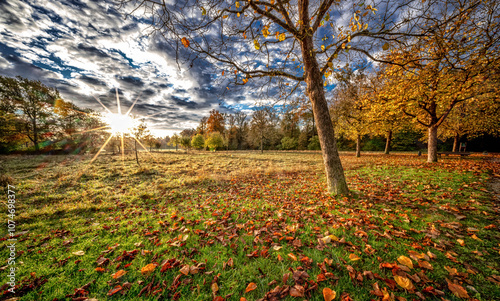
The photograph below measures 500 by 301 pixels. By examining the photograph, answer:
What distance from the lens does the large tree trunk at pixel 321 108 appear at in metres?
4.83

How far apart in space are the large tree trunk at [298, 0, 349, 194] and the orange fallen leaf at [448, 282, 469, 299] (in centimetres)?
342

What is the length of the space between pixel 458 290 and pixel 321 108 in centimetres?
446

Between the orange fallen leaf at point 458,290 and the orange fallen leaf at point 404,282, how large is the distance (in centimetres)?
44

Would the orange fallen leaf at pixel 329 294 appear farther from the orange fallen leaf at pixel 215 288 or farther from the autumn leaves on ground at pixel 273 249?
the orange fallen leaf at pixel 215 288

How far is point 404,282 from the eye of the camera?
1.98m

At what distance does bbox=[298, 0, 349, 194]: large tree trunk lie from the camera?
4832 mm

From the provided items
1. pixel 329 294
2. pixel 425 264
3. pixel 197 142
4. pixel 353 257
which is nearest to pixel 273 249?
pixel 329 294

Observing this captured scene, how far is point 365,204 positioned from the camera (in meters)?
4.54

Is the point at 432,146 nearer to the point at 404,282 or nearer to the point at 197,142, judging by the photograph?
the point at 404,282

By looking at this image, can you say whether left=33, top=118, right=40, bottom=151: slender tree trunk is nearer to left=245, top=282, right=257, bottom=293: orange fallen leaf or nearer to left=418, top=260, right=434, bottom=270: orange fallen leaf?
left=245, top=282, right=257, bottom=293: orange fallen leaf

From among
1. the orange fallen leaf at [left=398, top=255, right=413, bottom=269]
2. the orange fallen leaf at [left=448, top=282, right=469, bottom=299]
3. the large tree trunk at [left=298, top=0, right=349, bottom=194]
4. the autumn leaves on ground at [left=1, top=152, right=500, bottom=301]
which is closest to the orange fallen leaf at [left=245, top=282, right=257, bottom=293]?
the autumn leaves on ground at [left=1, top=152, right=500, bottom=301]

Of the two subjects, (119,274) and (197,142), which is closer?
(119,274)

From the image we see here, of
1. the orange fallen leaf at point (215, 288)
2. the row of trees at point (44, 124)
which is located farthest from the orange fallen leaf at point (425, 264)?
the row of trees at point (44, 124)

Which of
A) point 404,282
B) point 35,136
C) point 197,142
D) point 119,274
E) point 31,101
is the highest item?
point 31,101
